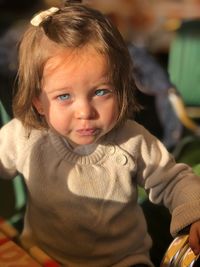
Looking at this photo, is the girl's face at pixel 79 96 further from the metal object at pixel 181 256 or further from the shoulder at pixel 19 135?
the metal object at pixel 181 256

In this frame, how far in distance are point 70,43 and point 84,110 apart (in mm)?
73

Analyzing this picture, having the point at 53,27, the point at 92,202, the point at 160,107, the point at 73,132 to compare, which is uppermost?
the point at 53,27

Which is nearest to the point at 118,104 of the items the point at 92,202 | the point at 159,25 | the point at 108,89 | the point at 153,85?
the point at 108,89

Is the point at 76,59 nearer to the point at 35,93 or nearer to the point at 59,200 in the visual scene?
the point at 35,93

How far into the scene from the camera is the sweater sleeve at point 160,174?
0.59 metres

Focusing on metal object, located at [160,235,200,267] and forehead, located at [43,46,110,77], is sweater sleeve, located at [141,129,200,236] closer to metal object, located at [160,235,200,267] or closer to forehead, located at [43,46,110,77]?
metal object, located at [160,235,200,267]

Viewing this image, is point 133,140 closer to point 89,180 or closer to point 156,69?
point 89,180

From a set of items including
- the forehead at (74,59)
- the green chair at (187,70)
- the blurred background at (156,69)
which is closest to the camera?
the forehead at (74,59)

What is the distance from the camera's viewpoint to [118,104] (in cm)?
58

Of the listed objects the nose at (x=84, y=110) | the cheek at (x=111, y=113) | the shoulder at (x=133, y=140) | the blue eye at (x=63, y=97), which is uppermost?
the blue eye at (x=63, y=97)

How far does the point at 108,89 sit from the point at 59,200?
160 mm

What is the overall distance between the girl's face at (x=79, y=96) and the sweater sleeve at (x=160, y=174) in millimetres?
61

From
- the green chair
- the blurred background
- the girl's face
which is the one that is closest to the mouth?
the girl's face

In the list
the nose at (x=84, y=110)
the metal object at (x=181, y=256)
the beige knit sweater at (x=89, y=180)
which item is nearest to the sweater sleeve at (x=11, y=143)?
the beige knit sweater at (x=89, y=180)
